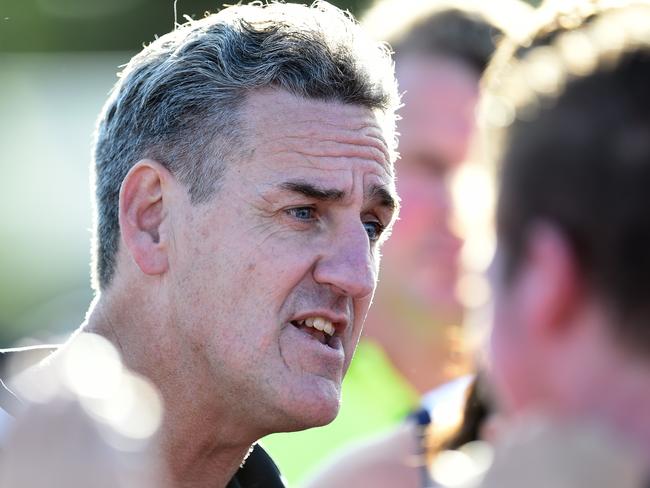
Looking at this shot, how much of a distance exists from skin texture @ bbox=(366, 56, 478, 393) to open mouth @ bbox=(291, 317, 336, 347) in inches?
54.4

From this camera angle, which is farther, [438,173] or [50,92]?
[50,92]

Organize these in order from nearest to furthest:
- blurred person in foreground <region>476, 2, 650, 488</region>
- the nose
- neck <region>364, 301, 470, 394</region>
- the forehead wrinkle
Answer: blurred person in foreground <region>476, 2, 650, 488</region> → the nose → the forehead wrinkle → neck <region>364, 301, 470, 394</region>

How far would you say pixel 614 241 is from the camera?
1.26 m

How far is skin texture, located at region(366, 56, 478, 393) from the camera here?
445 centimetres

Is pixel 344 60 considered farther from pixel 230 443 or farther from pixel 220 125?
pixel 230 443

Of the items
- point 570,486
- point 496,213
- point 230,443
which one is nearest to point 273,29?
point 230,443

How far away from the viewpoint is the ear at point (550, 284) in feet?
4.23

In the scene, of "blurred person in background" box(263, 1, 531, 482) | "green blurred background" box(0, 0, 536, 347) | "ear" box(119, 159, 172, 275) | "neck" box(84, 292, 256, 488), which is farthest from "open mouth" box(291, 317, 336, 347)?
"green blurred background" box(0, 0, 536, 347)

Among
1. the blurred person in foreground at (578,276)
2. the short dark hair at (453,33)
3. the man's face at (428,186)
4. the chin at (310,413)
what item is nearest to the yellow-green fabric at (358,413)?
the man's face at (428,186)

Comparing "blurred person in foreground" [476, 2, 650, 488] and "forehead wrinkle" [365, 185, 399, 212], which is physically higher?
"forehead wrinkle" [365, 185, 399, 212]

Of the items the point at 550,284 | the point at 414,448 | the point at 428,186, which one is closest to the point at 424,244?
the point at 428,186

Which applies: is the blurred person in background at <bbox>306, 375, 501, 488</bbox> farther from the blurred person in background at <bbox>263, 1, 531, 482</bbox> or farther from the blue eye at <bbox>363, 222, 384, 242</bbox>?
the blurred person in background at <bbox>263, 1, 531, 482</bbox>

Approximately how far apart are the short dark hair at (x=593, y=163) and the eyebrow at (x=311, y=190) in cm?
169

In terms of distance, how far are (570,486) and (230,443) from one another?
2026mm
